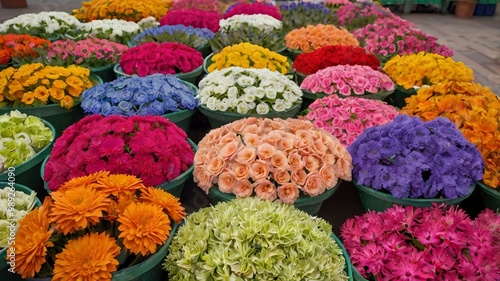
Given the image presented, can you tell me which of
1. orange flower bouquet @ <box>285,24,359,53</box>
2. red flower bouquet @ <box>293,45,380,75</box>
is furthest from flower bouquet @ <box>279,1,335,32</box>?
red flower bouquet @ <box>293,45,380,75</box>

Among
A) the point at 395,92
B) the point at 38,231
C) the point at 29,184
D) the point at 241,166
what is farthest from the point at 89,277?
the point at 395,92

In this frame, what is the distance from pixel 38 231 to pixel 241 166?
97 centimetres

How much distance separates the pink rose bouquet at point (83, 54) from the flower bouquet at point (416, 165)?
272cm

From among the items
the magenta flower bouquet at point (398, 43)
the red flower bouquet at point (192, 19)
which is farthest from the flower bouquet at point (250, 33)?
the magenta flower bouquet at point (398, 43)

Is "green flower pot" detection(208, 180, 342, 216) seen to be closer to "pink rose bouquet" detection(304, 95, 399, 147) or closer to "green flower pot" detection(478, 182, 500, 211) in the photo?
"pink rose bouquet" detection(304, 95, 399, 147)

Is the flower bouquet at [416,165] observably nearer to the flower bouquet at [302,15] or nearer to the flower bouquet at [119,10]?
the flower bouquet at [302,15]

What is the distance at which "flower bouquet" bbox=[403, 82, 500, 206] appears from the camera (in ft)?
7.74

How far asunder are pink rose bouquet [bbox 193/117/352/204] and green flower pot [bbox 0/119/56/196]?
982 millimetres

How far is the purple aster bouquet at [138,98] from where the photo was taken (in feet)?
9.24

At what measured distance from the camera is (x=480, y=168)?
2.30m

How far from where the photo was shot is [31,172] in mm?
2428

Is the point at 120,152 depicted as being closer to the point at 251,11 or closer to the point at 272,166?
the point at 272,166

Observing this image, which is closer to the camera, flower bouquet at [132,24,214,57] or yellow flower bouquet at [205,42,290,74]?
yellow flower bouquet at [205,42,290,74]

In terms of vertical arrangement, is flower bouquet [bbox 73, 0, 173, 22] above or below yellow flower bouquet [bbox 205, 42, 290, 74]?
below
